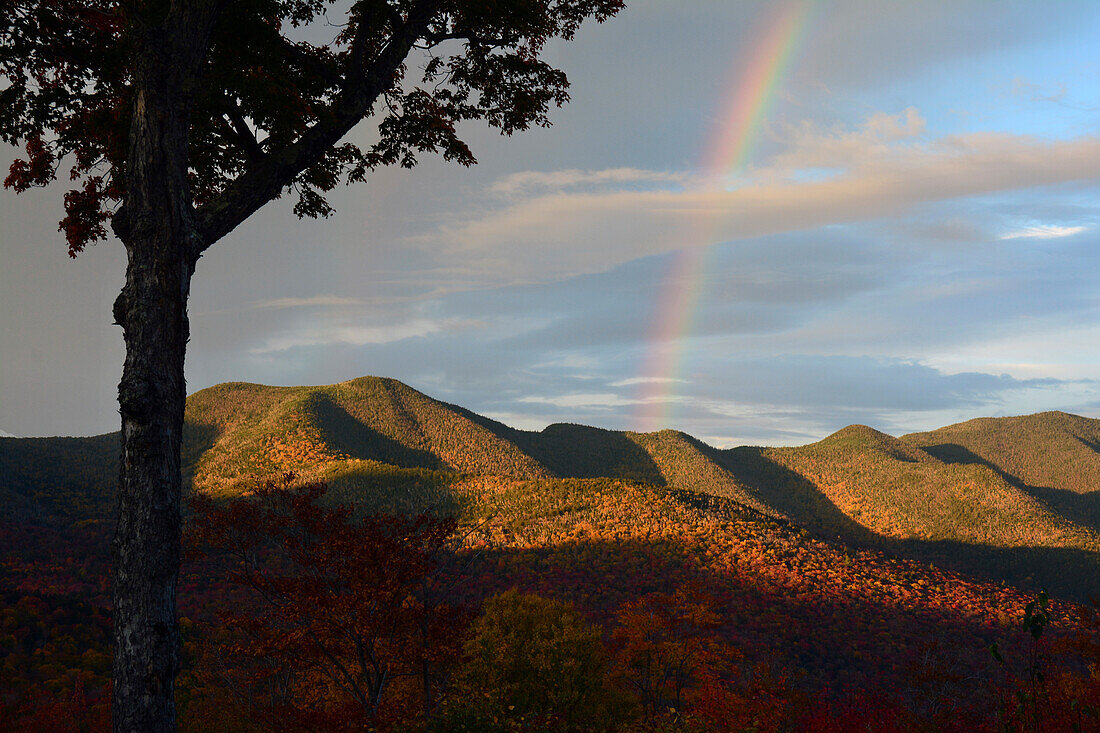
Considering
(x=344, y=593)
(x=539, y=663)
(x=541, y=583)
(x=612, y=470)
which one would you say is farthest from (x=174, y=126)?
(x=612, y=470)

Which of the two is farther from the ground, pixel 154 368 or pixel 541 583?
pixel 154 368

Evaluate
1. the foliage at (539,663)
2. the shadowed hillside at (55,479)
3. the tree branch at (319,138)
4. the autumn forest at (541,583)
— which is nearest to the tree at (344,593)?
the autumn forest at (541,583)

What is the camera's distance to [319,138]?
11.2 meters

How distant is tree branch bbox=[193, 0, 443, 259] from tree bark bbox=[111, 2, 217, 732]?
24.1 inches

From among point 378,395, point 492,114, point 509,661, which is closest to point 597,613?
point 509,661

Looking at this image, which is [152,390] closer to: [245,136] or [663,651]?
[245,136]

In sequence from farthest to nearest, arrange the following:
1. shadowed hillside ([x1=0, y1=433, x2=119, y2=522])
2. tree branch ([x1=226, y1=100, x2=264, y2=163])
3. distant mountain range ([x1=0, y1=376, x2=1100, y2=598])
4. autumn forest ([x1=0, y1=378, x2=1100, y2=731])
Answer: distant mountain range ([x1=0, y1=376, x2=1100, y2=598]), shadowed hillside ([x1=0, y1=433, x2=119, y2=522]), autumn forest ([x1=0, y1=378, x2=1100, y2=731]), tree branch ([x1=226, y1=100, x2=264, y2=163])

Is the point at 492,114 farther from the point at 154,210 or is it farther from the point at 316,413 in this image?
the point at 316,413

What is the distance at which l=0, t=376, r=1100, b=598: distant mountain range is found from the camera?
297 feet

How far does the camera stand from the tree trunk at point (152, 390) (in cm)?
802

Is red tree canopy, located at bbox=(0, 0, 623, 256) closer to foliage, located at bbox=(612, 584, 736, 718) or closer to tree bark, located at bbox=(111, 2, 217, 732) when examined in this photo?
tree bark, located at bbox=(111, 2, 217, 732)

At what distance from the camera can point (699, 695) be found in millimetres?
31375

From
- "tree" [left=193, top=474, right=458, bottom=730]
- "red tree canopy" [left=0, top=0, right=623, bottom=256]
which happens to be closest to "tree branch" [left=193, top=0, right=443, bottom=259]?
"red tree canopy" [left=0, top=0, right=623, bottom=256]

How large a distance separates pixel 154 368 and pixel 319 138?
4.82m
